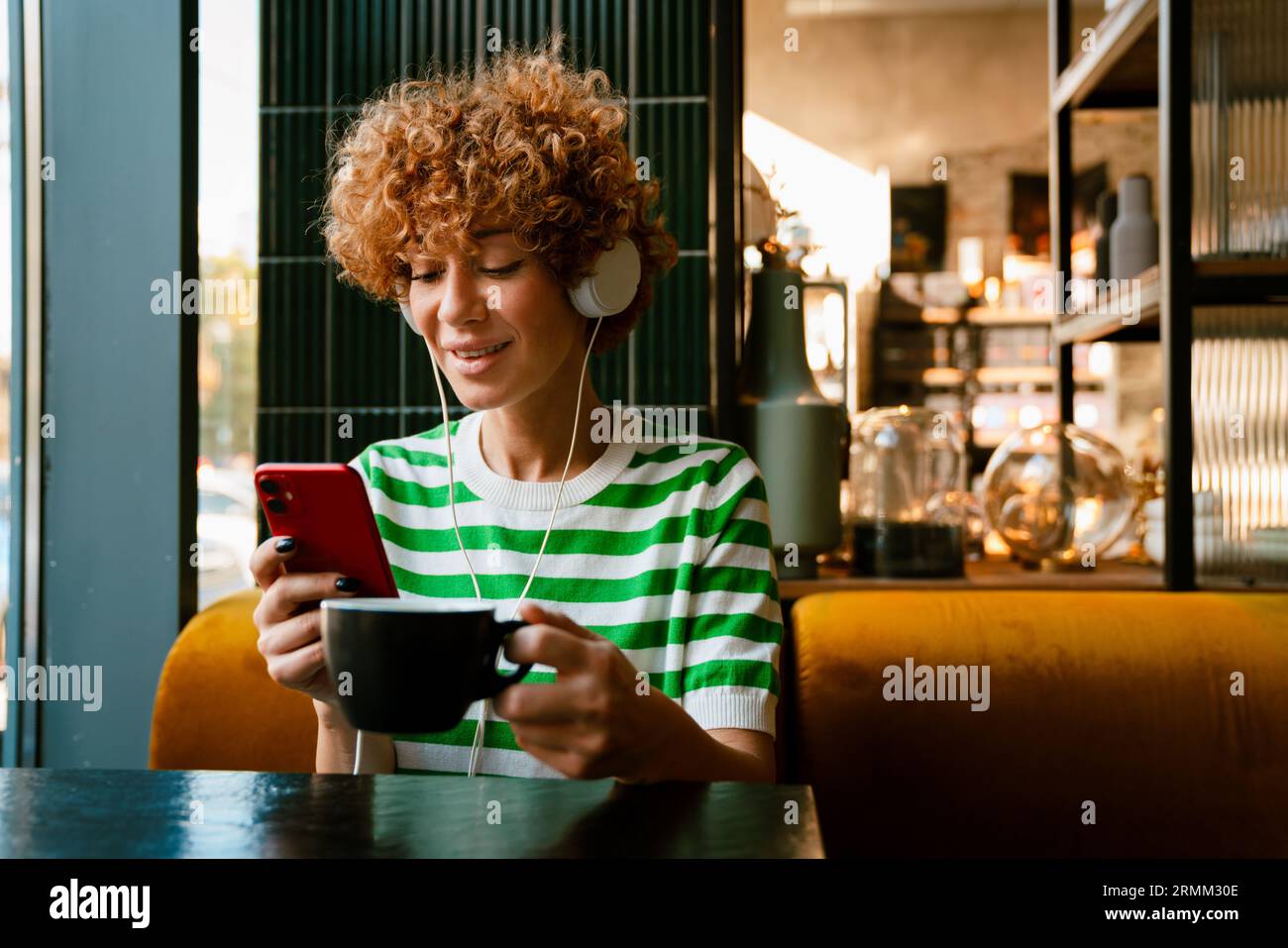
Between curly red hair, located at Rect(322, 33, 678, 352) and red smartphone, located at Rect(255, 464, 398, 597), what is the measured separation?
343mm

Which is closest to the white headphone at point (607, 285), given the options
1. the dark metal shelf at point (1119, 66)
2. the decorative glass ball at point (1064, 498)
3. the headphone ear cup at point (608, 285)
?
the headphone ear cup at point (608, 285)

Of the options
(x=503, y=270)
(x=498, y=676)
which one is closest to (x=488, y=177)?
(x=503, y=270)

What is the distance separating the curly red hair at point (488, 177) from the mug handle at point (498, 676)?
502 mm

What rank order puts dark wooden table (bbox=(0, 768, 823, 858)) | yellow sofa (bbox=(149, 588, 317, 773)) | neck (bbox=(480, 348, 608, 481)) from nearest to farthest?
1. dark wooden table (bbox=(0, 768, 823, 858))
2. neck (bbox=(480, 348, 608, 481))
3. yellow sofa (bbox=(149, 588, 317, 773))

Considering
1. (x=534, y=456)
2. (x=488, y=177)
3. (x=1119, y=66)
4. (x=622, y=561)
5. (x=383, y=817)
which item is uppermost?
(x=1119, y=66)

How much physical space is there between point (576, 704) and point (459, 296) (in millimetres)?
482

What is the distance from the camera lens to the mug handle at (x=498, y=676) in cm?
63

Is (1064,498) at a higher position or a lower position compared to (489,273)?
lower

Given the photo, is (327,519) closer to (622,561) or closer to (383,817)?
(383,817)

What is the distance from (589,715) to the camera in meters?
0.70

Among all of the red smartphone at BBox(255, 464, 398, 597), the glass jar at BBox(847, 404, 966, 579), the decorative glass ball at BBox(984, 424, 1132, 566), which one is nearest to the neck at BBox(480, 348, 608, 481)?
the red smartphone at BBox(255, 464, 398, 597)

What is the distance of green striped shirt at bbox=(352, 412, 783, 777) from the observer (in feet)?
3.52

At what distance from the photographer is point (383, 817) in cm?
60

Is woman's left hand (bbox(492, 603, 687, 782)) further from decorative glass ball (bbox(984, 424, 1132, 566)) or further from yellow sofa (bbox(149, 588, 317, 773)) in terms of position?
decorative glass ball (bbox(984, 424, 1132, 566))
